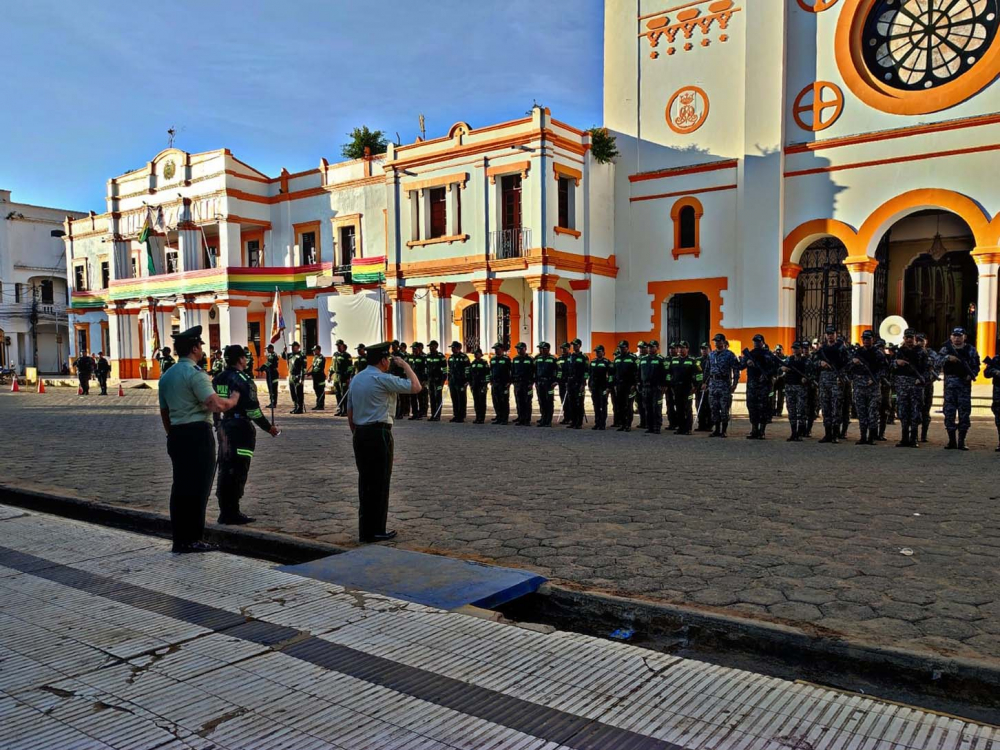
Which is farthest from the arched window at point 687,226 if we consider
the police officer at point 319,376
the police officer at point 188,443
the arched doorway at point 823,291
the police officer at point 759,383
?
the police officer at point 188,443

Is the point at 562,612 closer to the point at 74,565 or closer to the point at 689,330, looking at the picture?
the point at 74,565

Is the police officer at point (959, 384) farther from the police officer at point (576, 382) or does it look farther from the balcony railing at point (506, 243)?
the balcony railing at point (506, 243)

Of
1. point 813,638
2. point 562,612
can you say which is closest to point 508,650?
point 562,612

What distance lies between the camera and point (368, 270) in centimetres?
2897

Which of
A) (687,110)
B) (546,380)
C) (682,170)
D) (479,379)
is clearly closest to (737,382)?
(546,380)

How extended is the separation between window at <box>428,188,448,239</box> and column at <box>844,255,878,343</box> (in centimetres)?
1313

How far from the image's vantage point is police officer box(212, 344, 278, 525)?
7.16 meters

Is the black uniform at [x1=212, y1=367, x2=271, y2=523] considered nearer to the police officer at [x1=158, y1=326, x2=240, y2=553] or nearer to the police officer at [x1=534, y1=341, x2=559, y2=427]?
the police officer at [x1=158, y1=326, x2=240, y2=553]

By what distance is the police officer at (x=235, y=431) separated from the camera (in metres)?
7.16

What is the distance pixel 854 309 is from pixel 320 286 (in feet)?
65.4

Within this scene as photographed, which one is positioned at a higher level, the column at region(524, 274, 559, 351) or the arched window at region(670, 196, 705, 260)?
the arched window at region(670, 196, 705, 260)

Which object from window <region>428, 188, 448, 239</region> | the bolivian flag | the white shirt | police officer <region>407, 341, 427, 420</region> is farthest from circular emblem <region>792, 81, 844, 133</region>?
the white shirt

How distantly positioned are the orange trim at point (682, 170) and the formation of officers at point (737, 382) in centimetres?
849

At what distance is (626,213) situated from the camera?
2522 cm
